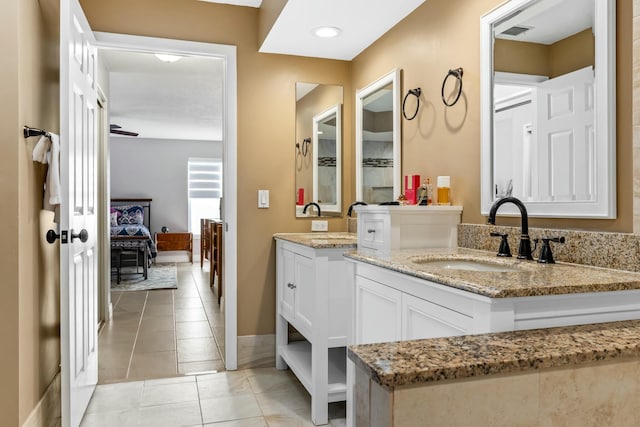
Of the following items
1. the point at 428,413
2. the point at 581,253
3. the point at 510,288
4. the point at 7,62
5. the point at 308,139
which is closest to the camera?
the point at 428,413

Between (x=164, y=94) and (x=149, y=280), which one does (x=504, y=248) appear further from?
(x=149, y=280)

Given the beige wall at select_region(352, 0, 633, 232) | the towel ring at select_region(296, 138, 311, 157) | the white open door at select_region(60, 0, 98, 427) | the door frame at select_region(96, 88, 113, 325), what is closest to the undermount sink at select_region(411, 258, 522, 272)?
the beige wall at select_region(352, 0, 633, 232)

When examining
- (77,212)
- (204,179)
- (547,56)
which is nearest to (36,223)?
(77,212)

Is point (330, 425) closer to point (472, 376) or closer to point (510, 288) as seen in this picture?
point (510, 288)

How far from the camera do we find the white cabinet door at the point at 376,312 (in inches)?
64.7

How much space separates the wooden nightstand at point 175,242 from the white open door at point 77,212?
6.27 m

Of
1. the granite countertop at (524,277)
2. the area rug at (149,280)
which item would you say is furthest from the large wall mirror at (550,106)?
the area rug at (149,280)

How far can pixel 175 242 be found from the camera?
8922 millimetres

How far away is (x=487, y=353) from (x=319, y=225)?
2532 mm

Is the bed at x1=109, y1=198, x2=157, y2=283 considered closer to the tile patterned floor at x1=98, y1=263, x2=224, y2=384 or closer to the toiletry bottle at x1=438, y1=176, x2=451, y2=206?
the tile patterned floor at x1=98, y1=263, x2=224, y2=384

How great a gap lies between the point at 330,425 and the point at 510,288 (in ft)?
5.26

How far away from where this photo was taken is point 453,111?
2.25 meters

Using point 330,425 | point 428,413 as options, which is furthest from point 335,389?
point 428,413

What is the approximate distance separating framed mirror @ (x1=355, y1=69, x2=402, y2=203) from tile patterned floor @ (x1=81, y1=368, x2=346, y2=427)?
4.32 feet
